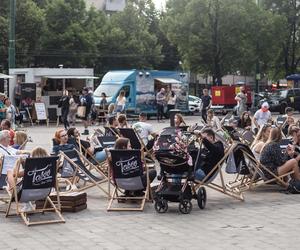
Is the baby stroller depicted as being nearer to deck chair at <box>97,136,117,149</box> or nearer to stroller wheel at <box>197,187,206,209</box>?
stroller wheel at <box>197,187,206,209</box>

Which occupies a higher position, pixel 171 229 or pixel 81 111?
pixel 81 111

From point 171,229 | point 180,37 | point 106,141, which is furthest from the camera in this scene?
point 180,37

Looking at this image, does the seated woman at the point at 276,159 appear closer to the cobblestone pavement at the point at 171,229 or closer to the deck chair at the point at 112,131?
the cobblestone pavement at the point at 171,229

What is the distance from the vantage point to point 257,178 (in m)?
11.7

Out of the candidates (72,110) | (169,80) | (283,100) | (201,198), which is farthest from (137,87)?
(201,198)

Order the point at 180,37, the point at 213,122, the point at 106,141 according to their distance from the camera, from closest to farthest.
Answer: the point at 106,141 → the point at 213,122 → the point at 180,37

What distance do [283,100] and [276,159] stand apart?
32.1 metres

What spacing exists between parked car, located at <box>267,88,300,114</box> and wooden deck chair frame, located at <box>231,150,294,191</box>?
31437 millimetres

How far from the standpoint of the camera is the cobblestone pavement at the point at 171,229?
7680 mm

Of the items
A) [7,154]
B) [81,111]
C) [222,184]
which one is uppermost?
[7,154]

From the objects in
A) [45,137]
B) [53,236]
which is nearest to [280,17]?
[45,137]

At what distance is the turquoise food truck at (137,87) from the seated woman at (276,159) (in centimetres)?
2206

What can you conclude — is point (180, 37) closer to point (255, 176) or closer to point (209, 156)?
point (255, 176)

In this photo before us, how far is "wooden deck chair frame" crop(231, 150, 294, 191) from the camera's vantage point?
11.1 metres
